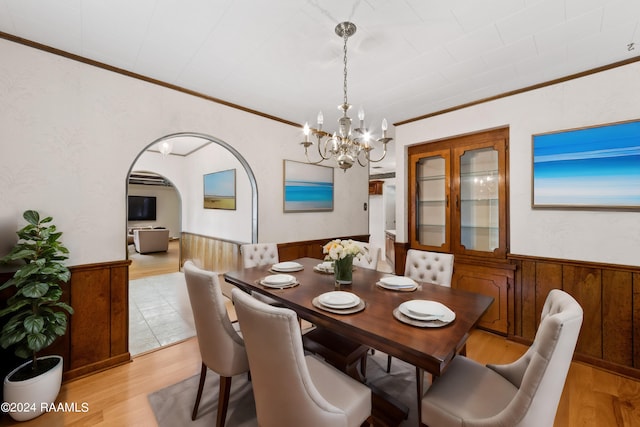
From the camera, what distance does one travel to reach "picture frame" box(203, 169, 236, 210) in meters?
4.42

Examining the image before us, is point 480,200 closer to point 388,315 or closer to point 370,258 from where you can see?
point 370,258

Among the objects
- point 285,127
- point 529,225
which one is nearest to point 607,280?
point 529,225

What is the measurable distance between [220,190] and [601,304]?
4998 millimetres

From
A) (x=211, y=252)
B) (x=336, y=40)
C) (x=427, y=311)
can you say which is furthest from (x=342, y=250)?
(x=211, y=252)

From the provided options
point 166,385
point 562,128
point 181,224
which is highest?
point 562,128

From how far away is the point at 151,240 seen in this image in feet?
25.5

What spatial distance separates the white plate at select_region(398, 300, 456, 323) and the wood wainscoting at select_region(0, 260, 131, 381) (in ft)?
7.74

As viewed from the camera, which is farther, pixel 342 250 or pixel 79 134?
pixel 79 134

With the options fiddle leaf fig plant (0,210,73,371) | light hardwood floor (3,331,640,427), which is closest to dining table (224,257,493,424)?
light hardwood floor (3,331,640,427)

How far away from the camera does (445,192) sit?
3.30 meters

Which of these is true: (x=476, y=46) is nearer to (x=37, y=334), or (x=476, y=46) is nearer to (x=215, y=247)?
(x=37, y=334)

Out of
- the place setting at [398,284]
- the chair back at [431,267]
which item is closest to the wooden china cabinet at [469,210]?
the chair back at [431,267]

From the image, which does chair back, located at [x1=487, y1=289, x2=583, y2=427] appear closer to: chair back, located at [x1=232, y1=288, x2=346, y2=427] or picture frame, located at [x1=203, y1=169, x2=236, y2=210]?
chair back, located at [x1=232, y1=288, x2=346, y2=427]

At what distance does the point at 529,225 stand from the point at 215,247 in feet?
14.7
